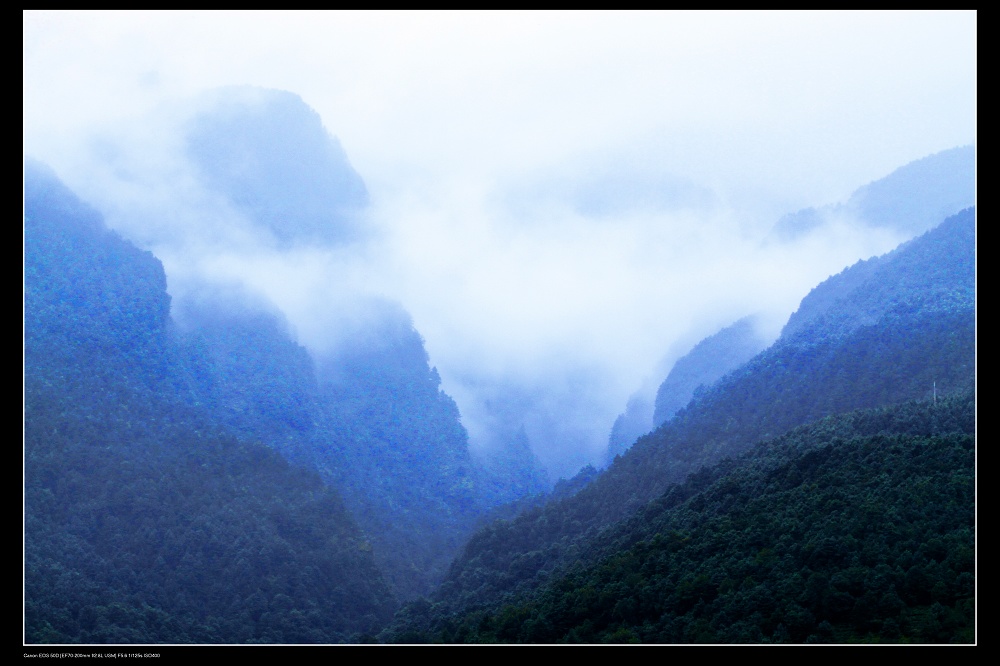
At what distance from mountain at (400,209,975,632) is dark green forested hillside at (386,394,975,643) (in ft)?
6.06

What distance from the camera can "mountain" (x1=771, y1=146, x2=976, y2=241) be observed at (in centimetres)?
2486

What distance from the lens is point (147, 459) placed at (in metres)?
19.7

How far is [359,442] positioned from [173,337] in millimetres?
5306

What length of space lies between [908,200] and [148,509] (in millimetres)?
19617

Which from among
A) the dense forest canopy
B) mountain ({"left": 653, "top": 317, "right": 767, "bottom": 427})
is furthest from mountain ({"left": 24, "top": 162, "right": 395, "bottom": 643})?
mountain ({"left": 653, "top": 317, "right": 767, "bottom": 427})

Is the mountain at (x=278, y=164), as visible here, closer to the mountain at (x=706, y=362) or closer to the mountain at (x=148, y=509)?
the mountain at (x=148, y=509)

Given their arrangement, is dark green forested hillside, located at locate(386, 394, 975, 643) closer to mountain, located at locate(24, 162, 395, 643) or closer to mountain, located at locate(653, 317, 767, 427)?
mountain, located at locate(24, 162, 395, 643)

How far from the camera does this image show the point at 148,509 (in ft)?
61.5

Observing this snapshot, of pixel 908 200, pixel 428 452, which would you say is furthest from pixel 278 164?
pixel 908 200

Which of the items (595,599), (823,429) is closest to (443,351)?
(823,429)

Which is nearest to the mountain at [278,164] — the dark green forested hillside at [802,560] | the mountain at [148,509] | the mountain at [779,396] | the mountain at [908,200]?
the mountain at [148,509]

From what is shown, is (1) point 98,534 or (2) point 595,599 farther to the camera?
(1) point 98,534

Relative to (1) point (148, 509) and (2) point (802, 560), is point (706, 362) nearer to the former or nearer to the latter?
(1) point (148, 509)
